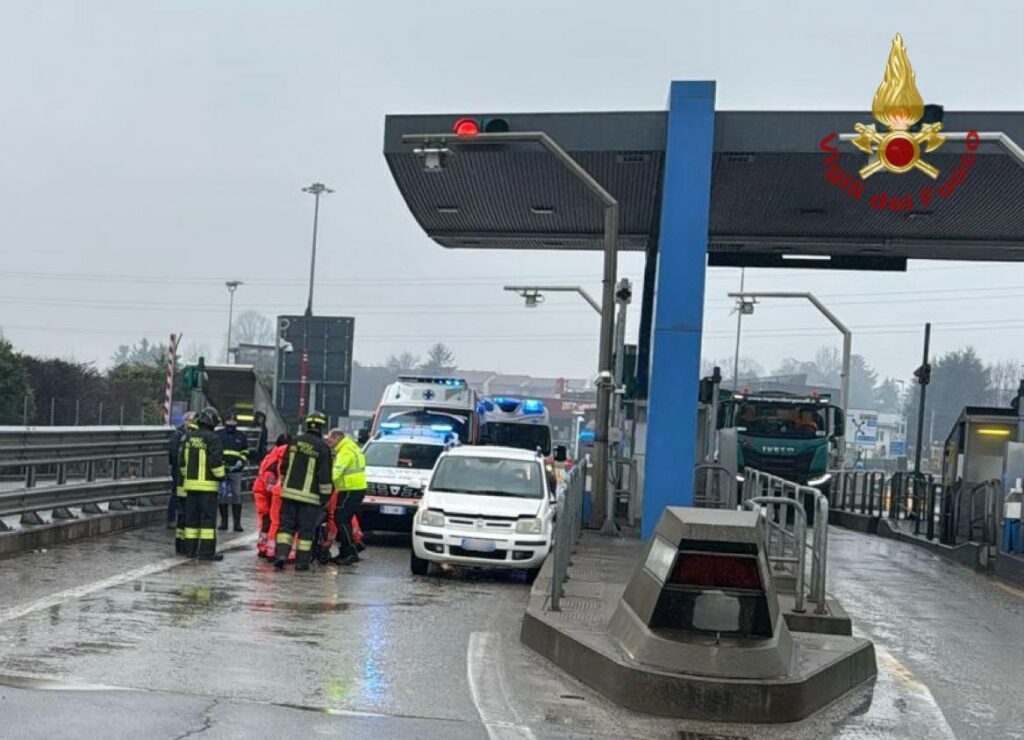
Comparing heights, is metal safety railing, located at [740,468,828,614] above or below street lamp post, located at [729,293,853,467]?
below

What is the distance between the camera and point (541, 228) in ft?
89.2

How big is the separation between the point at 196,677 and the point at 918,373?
25623 mm

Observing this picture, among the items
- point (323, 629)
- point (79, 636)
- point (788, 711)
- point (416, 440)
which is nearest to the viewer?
point (788, 711)

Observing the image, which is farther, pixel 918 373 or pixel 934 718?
pixel 918 373

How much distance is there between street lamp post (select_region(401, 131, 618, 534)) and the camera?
17.3 meters

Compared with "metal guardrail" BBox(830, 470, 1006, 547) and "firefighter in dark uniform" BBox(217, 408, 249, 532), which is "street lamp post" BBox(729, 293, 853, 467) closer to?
"metal guardrail" BBox(830, 470, 1006, 547)

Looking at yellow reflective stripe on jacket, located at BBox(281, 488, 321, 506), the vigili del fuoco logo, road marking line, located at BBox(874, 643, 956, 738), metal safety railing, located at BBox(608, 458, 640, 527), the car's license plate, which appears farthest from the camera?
metal safety railing, located at BBox(608, 458, 640, 527)

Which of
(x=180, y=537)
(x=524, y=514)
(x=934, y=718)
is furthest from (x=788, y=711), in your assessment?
(x=180, y=537)

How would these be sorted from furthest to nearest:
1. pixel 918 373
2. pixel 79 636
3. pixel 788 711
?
pixel 918 373
pixel 79 636
pixel 788 711

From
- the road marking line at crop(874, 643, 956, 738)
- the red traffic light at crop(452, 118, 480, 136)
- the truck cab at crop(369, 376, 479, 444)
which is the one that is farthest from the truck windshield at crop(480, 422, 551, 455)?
the road marking line at crop(874, 643, 956, 738)

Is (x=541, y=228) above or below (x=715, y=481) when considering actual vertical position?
above

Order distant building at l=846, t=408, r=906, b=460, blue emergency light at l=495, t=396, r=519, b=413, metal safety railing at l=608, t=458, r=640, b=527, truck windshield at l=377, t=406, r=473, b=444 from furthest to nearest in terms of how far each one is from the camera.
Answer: distant building at l=846, t=408, r=906, b=460
blue emergency light at l=495, t=396, r=519, b=413
truck windshield at l=377, t=406, r=473, b=444
metal safety railing at l=608, t=458, r=640, b=527

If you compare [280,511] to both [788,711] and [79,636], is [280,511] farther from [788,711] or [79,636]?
[788,711]

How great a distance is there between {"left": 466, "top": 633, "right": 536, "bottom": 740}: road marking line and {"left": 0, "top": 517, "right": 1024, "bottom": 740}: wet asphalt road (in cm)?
2
